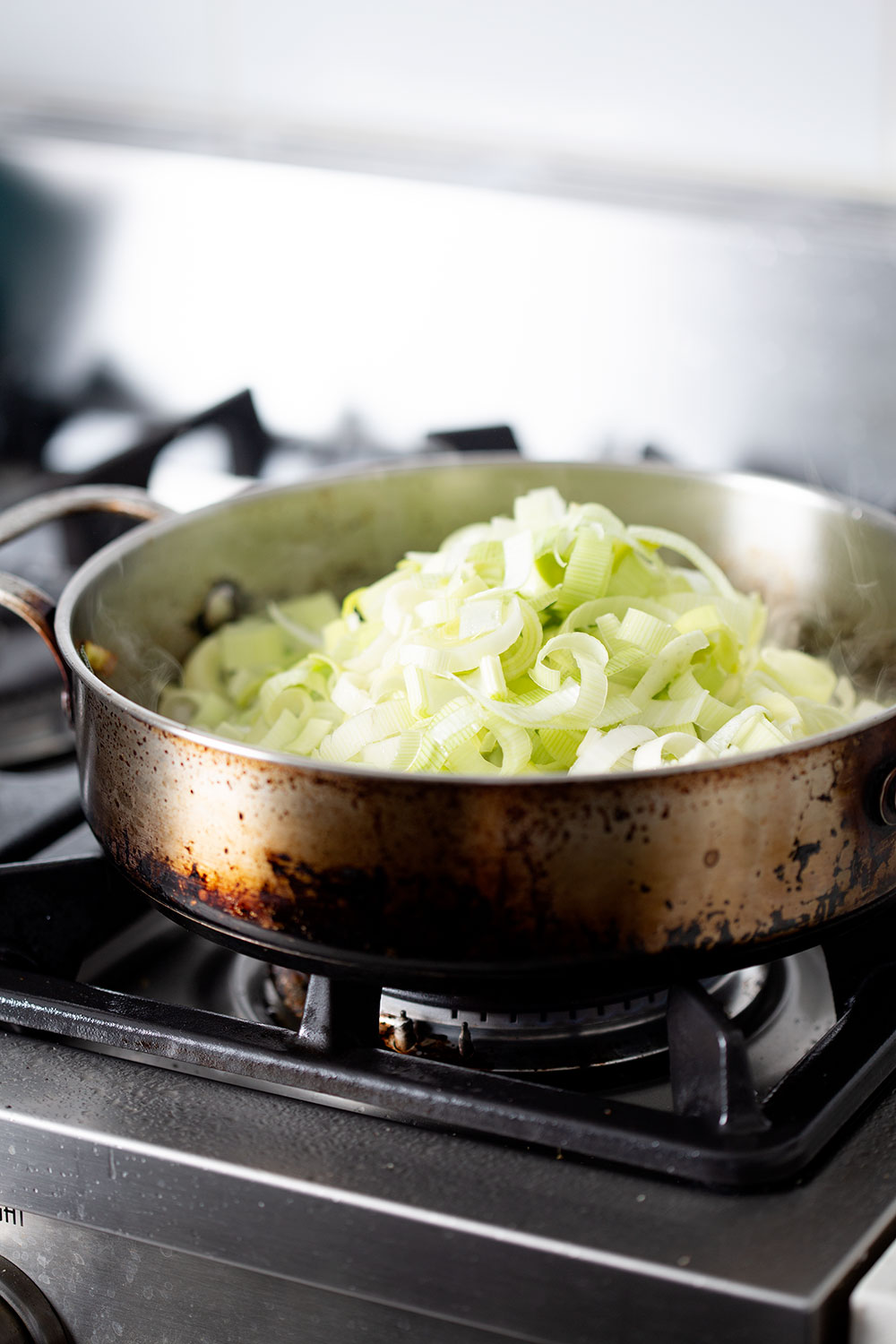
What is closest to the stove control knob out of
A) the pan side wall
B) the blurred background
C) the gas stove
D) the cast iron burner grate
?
the gas stove

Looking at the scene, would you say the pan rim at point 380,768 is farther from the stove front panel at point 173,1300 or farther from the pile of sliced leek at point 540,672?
the stove front panel at point 173,1300

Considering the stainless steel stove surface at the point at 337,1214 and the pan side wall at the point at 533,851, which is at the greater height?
the pan side wall at the point at 533,851

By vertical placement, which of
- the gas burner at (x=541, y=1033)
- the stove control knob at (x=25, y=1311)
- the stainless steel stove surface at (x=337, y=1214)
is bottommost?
the stove control knob at (x=25, y=1311)

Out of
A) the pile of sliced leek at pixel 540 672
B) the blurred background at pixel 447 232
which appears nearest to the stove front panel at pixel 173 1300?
the pile of sliced leek at pixel 540 672

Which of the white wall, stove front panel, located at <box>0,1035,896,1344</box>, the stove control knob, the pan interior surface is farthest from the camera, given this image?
the white wall

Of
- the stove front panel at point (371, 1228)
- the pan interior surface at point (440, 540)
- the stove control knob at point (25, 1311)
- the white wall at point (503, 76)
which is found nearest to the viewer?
the stove front panel at point (371, 1228)

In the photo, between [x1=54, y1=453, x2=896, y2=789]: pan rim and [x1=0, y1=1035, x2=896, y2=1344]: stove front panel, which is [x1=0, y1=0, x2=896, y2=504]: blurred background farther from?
[x1=0, y1=1035, x2=896, y2=1344]: stove front panel

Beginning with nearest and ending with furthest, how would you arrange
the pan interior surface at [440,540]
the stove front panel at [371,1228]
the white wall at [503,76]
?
1. the stove front panel at [371,1228]
2. the pan interior surface at [440,540]
3. the white wall at [503,76]

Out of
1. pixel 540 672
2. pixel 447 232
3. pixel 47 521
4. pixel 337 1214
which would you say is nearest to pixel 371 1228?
pixel 337 1214

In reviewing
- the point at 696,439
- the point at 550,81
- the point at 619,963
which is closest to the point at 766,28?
the point at 550,81
